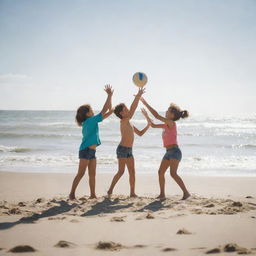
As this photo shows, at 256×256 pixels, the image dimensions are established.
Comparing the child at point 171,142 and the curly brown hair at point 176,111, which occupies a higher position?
the curly brown hair at point 176,111

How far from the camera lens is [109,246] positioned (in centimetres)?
341

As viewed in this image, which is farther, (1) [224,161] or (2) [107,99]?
(1) [224,161]

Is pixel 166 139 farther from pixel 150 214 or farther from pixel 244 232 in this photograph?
pixel 244 232

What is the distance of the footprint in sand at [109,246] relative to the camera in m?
3.37

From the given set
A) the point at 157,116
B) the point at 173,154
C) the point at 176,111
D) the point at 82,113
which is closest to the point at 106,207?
the point at 173,154

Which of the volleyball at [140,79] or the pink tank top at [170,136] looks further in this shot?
the volleyball at [140,79]

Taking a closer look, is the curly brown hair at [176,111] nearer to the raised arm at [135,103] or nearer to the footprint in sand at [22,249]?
the raised arm at [135,103]

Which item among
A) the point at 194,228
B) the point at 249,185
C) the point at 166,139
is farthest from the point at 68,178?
the point at 194,228

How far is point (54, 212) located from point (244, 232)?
2.56 metres

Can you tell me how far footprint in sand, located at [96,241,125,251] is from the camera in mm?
3367

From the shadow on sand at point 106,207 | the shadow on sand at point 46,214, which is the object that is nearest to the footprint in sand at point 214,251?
the shadow on sand at point 106,207

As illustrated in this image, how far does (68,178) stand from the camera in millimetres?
8625

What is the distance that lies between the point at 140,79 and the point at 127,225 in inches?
128

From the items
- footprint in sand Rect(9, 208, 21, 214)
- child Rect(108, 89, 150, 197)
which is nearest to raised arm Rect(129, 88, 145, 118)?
child Rect(108, 89, 150, 197)
